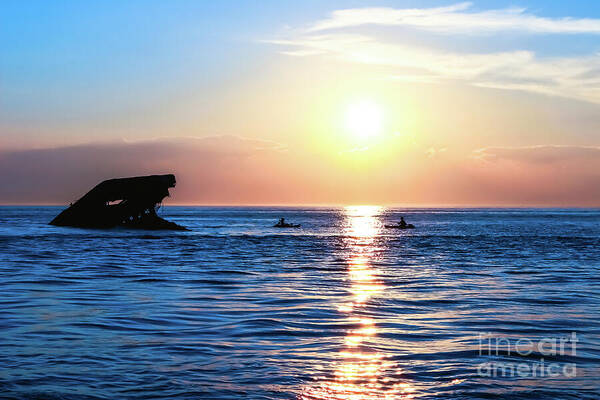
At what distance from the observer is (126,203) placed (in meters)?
57.2

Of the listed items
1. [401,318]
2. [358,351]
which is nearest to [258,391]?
[358,351]

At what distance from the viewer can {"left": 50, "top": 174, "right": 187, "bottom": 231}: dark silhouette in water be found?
55531 mm

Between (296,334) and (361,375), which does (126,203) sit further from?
(361,375)

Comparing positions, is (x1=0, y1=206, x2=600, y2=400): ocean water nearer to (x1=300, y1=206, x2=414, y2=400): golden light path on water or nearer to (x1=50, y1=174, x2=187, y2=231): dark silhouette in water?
(x1=300, y1=206, x2=414, y2=400): golden light path on water

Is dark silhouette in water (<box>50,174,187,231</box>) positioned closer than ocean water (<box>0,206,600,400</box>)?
No

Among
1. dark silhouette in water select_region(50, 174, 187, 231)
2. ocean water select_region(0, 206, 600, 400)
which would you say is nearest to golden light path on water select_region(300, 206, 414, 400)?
ocean water select_region(0, 206, 600, 400)

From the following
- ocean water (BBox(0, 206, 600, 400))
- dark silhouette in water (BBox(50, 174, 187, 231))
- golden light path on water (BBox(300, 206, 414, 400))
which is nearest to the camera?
golden light path on water (BBox(300, 206, 414, 400))

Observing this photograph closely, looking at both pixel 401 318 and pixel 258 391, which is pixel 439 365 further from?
pixel 401 318

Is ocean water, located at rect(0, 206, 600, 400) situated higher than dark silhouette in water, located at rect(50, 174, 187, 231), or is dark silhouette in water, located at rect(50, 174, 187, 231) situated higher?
dark silhouette in water, located at rect(50, 174, 187, 231)

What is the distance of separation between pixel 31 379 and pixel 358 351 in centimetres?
473

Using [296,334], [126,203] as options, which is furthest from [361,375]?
[126,203]

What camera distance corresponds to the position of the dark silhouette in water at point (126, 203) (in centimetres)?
5553

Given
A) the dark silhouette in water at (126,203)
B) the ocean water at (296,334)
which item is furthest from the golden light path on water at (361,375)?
the dark silhouette in water at (126,203)

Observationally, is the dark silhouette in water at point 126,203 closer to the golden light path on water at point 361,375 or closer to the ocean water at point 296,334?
the ocean water at point 296,334
